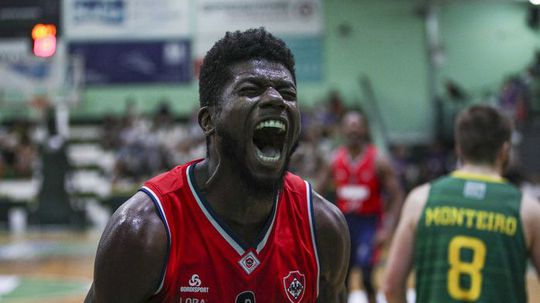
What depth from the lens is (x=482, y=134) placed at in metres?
3.41

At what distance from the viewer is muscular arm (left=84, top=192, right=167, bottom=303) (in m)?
2.33

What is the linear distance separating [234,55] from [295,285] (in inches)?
28.8

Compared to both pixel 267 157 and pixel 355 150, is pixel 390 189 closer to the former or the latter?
pixel 355 150

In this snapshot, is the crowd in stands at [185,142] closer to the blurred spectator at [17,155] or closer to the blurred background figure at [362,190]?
the blurred spectator at [17,155]

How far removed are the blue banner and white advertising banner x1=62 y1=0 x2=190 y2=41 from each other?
210 mm

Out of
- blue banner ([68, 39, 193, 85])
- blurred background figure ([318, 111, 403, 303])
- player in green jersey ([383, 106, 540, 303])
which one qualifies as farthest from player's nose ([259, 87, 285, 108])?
blue banner ([68, 39, 193, 85])

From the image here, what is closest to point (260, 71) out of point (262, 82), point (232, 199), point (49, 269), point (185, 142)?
point (262, 82)

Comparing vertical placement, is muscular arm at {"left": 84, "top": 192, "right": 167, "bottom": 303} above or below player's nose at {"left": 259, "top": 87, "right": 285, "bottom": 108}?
below

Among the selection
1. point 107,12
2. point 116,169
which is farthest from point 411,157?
point 107,12

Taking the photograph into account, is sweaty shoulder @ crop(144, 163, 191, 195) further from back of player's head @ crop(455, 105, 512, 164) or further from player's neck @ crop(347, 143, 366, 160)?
player's neck @ crop(347, 143, 366, 160)

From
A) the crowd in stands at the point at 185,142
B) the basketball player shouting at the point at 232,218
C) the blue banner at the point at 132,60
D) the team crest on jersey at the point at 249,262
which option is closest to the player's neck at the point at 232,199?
the basketball player shouting at the point at 232,218

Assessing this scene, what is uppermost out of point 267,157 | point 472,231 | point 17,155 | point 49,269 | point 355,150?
point 267,157

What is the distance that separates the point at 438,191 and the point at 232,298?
1324mm

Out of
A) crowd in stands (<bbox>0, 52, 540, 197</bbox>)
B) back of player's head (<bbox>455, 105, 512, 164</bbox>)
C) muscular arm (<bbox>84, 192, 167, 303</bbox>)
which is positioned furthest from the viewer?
crowd in stands (<bbox>0, 52, 540, 197</bbox>)
